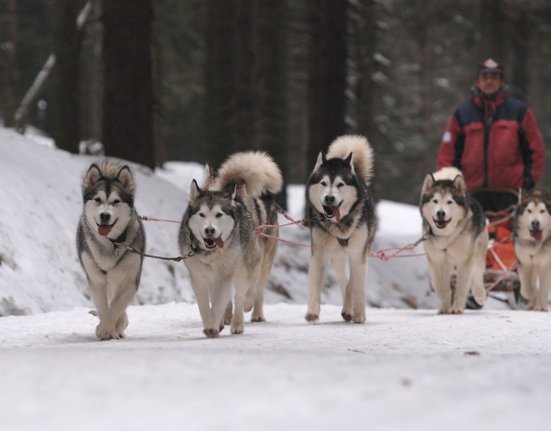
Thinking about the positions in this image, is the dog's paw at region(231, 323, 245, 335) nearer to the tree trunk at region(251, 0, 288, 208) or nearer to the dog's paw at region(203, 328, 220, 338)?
the dog's paw at region(203, 328, 220, 338)

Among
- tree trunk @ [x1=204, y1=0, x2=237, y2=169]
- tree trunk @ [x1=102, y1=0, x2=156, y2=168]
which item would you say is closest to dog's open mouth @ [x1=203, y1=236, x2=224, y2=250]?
tree trunk @ [x1=102, y1=0, x2=156, y2=168]

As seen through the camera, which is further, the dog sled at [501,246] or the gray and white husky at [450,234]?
the dog sled at [501,246]

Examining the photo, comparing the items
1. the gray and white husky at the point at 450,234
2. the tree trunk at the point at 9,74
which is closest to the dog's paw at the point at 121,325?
the gray and white husky at the point at 450,234

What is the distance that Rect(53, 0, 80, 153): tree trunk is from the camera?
53.2 feet

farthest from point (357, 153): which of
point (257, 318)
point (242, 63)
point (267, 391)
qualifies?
point (242, 63)

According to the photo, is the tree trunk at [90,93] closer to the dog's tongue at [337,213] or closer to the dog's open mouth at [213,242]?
the dog's tongue at [337,213]

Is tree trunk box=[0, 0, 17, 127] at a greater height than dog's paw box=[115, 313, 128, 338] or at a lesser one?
greater

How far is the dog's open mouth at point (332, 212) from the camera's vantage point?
Result: 8.49 metres

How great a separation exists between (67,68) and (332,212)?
918 centimetres

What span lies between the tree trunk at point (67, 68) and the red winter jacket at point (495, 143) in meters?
7.18

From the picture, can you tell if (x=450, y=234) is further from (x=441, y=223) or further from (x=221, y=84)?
(x=221, y=84)

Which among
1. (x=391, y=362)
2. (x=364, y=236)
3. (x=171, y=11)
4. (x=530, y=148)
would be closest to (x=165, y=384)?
(x=391, y=362)

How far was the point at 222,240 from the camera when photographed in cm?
711

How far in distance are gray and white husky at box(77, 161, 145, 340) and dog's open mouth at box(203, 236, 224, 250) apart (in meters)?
0.65
